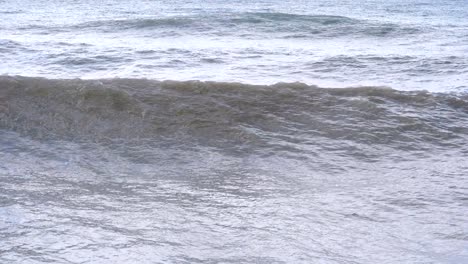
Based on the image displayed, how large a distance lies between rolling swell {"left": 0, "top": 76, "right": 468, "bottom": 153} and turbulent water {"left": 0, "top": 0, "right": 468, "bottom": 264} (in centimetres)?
2

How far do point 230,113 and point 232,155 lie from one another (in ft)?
3.31

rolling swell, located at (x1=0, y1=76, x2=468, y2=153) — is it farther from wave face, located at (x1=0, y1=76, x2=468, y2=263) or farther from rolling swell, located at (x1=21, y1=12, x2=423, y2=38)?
rolling swell, located at (x1=21, y1=12, x2=423, y2=38)

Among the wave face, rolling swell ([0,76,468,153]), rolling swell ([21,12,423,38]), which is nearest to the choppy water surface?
rolling swell ([21,12,423,38])

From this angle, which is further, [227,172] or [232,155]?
[232,155]

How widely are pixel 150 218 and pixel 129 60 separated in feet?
17.8

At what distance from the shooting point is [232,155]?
4.79m

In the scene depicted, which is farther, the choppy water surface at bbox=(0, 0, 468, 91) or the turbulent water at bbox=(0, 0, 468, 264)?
the choppy water surface at bbox=(0, 0, 468, 91)

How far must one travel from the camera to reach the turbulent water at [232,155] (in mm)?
3143

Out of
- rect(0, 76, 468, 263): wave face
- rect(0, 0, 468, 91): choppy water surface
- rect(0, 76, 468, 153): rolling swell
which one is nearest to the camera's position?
rect(0, 76, 468, 263): wave face

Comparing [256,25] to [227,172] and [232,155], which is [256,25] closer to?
[232,155]

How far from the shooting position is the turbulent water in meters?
3.14

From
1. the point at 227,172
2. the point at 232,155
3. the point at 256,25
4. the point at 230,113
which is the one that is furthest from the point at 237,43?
the point at 227,172

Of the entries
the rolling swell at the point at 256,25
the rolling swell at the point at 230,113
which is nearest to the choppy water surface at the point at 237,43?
the rolling swell at the point at 256,25

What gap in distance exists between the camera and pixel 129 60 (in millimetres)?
8625
